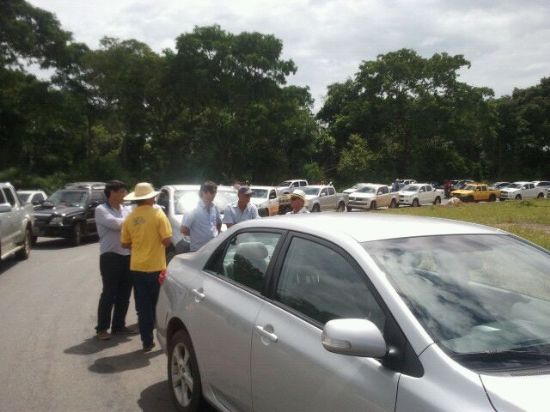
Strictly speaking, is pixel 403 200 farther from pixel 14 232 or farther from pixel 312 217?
pixel 312 217

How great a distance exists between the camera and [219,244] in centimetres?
425

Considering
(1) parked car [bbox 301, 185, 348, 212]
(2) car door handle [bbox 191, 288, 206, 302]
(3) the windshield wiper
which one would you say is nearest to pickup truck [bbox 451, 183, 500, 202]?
(1) parked car [bbox 301, 185, 348, 212]

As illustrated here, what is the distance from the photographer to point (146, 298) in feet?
19.1

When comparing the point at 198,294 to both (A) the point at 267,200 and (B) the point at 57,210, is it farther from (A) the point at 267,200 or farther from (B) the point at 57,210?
(A) the point at 267,200

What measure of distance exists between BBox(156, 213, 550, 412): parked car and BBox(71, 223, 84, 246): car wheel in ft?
40.1

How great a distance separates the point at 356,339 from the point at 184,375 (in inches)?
89.4

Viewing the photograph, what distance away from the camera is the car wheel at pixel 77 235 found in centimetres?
1541

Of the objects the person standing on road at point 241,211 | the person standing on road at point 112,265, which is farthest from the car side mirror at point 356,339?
the person standing on road at point 241,211

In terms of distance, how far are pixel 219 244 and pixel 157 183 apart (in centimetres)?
4138

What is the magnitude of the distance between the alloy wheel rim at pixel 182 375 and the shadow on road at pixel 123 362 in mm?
1238

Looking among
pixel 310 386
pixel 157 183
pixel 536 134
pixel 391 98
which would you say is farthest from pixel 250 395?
pixel 536 134

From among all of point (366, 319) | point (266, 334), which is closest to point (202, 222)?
point (266, 334)

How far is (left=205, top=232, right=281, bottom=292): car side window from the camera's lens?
11.7 ft

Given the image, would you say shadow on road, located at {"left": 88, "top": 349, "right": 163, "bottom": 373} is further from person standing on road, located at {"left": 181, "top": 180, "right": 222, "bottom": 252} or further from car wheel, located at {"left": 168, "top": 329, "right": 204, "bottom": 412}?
person standing on road, located at {"left": 181, "top": 180, "right": 222, "bottom": 252}
